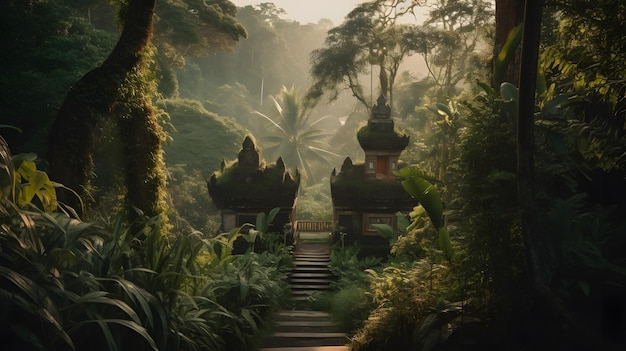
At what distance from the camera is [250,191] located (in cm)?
1440

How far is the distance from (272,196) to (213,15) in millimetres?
8942

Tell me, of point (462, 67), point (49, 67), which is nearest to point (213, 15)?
point (49, 67)

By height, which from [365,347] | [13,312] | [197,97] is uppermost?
[197,97]

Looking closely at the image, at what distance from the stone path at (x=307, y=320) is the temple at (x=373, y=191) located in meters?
1.17

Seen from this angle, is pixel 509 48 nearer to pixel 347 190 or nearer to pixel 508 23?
pixel 508 23

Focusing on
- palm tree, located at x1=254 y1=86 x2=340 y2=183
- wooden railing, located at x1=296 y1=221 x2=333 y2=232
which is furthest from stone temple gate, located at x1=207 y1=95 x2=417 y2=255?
palm tree, located at x1=254 y1=86 x2=340 y2=183

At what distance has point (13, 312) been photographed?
3.62 meters

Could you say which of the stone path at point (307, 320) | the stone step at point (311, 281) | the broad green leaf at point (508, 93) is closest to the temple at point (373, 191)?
the stone path at point (307, 320)

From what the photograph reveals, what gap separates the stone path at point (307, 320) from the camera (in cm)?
727

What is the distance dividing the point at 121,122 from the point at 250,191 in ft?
23.7

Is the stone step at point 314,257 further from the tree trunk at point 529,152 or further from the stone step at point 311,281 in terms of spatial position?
the tree trunk at point 529,152

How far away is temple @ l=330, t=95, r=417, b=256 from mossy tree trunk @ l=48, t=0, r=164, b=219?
792 centimetres

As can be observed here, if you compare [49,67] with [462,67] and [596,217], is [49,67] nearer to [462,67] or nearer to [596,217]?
[596,217]

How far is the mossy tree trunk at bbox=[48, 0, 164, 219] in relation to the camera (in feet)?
20.4
